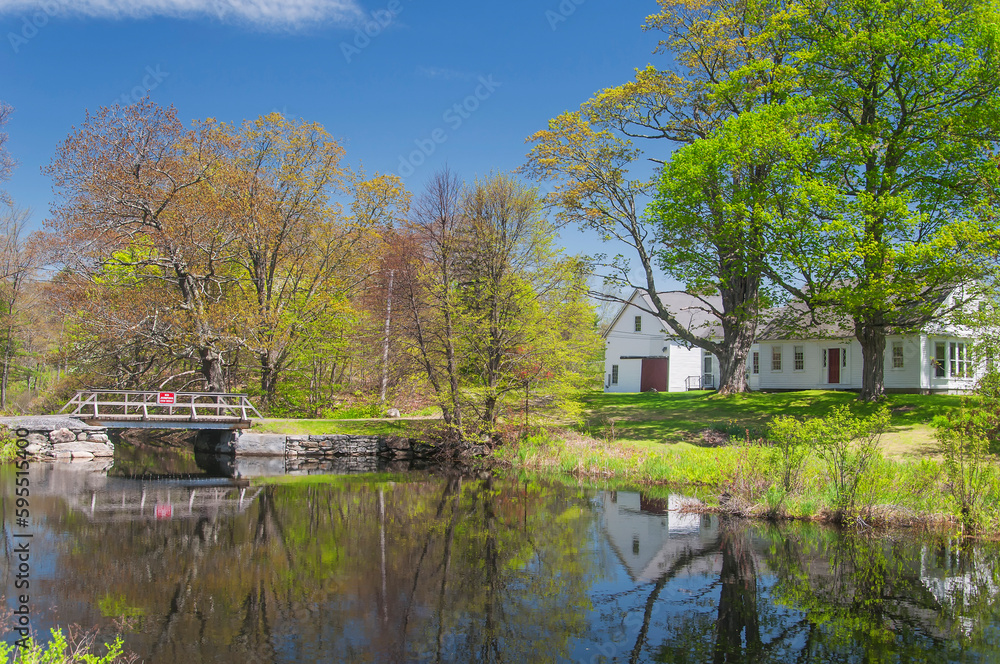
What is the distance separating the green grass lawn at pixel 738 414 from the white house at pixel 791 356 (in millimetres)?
2653

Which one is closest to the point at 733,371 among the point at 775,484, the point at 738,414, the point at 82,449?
the point at 738,414

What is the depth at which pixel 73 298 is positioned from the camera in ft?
83.7

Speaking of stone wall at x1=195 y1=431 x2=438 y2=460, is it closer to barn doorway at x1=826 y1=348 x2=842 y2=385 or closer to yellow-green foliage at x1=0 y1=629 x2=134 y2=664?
yellow-green foliage at x1=0 y1=629 x2=134 y2=664

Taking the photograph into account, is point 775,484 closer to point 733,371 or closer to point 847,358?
point 733,371

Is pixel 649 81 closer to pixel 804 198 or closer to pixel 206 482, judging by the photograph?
pixel 804 198

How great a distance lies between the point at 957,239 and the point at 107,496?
2361cm

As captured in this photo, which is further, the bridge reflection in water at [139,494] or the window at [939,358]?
the window at [939,358]

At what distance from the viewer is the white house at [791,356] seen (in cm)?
2988

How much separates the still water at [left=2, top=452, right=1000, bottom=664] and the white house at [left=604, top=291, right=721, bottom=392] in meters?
29.5

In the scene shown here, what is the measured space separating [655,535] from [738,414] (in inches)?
595

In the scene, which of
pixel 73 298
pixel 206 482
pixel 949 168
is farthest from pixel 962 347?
pixel 73 298

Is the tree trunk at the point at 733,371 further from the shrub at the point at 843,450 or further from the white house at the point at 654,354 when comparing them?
the shrub at the point at 843,450

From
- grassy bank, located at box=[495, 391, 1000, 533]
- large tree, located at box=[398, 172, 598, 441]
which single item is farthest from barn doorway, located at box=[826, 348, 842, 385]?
large tree, located at box=[398, 172, 598, 441]

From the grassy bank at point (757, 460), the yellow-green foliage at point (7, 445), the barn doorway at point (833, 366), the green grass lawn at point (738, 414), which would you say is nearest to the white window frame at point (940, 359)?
the barn doorway at point (833, 366)
